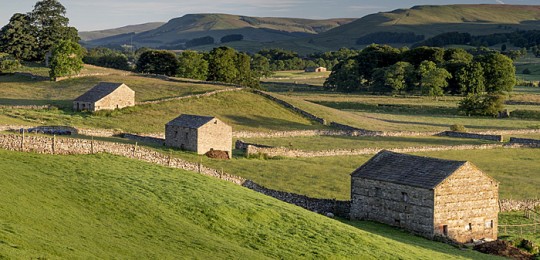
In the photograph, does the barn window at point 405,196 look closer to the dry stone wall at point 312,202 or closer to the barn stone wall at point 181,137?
the dry stone wall at point 312,202

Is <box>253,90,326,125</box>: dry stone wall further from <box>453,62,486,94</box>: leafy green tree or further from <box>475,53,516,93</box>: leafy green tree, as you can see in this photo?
<box>475,53,516,93</box>: leafy green tree

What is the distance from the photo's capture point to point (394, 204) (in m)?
47.2

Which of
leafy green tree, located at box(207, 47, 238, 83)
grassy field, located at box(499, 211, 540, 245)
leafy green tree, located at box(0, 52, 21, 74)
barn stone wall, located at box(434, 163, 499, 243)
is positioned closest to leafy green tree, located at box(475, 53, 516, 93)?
leafy green tree, located at box(207, 47, 238, 83)

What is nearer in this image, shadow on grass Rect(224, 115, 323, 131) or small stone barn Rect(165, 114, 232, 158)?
small stone barn Rect(165, 114, 232, 158)

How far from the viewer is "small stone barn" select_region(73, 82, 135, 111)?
91625 millimetres

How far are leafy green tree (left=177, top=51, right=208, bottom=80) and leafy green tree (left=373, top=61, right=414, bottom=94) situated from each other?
1375 inches

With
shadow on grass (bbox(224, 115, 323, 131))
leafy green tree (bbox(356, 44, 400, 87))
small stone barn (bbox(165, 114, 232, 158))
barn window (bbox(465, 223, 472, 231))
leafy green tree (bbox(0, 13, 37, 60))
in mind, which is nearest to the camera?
barn window (bbox(465, 223, 472, 231))

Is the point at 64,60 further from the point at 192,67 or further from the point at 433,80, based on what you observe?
the point at 433,80

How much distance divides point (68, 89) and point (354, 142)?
145ft

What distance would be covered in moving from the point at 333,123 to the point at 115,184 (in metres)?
63.7

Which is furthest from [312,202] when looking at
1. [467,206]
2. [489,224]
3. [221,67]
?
[221,67]

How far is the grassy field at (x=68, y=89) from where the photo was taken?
101 m

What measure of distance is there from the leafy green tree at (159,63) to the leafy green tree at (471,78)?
167ft

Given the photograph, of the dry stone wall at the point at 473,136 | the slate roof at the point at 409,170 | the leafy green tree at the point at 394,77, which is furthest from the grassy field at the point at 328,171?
the leafy green tree at the point at 394,77
